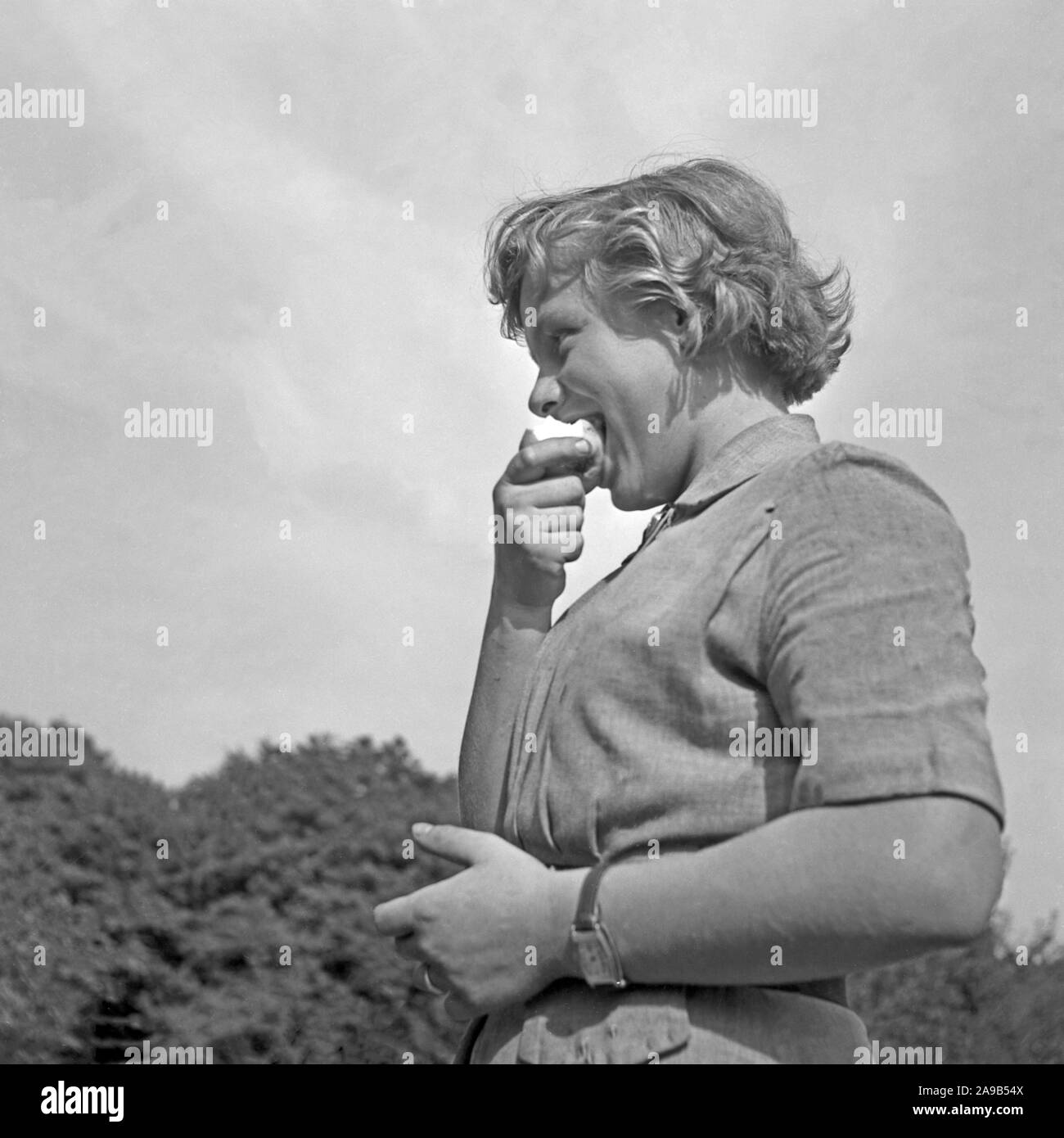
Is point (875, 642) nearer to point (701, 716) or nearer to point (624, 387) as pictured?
point (701, 716)

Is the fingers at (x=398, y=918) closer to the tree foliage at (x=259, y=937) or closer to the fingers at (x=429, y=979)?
the fingers at (x=429, y=979)

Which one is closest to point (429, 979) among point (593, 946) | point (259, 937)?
point (593, 946)

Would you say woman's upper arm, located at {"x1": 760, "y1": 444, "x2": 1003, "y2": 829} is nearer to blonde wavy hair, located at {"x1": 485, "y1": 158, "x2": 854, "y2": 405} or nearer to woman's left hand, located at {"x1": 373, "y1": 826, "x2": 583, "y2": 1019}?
woman's left hand, located at {"x1": 373, "y1": 826, "x2": 583, "y2": 1019}

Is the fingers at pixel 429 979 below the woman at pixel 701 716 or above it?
below

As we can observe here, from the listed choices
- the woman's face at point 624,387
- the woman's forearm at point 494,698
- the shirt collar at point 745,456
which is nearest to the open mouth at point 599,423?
the woman's face at point 624,387

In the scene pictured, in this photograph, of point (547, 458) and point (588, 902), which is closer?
point (588, 902)

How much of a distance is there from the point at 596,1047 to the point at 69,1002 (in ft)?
33.8

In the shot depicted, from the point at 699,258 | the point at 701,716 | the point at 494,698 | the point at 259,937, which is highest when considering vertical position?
the point at 699,258

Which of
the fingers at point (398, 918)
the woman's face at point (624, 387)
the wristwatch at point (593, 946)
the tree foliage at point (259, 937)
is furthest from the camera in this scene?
the tree foliage at point (259, 937)

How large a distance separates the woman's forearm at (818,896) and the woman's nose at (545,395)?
86 cm

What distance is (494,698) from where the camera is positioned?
2.47 metres

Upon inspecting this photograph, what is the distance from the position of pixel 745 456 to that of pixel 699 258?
348mm

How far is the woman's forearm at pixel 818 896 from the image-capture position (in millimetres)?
1734
